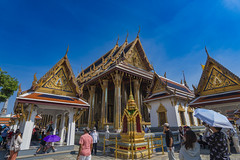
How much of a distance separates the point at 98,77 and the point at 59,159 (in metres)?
11.7

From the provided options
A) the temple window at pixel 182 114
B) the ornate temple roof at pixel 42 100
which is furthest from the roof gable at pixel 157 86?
the ornate temple roof at pixel 42 100

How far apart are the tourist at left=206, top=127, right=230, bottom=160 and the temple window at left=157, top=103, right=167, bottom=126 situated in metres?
7.95

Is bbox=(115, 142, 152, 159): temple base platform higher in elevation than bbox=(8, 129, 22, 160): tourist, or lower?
lower

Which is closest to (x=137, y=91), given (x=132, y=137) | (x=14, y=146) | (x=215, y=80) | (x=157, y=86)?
(x=157, y=86)

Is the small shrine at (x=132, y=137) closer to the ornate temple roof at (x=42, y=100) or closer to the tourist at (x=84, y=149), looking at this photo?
the tourist at (x=84, y=149)

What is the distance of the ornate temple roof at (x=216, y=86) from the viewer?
715 centimetres

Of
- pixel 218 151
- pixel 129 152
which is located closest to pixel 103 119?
pixel 129 152

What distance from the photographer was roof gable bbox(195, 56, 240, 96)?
767 centimetres

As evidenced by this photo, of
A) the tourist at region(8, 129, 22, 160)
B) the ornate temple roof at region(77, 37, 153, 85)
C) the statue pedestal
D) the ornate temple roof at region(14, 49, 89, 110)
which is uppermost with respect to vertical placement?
the ornate temple roof at region(77, 37, 153, 85)

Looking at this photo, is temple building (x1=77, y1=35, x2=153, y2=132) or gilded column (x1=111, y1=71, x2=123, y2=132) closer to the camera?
gilded column (x1=111, y1=71, x2=123, y2=132)

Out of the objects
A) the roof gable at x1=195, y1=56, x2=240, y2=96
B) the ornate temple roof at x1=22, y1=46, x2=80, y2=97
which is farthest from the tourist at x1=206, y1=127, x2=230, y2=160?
the roof gable at x1=195, y1=56, x2=240, y2=96

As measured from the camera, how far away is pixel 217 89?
8.11m

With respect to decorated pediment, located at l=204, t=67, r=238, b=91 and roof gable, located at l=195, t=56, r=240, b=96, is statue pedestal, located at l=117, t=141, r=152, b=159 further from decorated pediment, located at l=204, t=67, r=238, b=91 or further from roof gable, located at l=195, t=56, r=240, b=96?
decorated pediment, located at l=204, t=67, r=238, b=91

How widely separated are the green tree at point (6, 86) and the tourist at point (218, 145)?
22.2 meters
